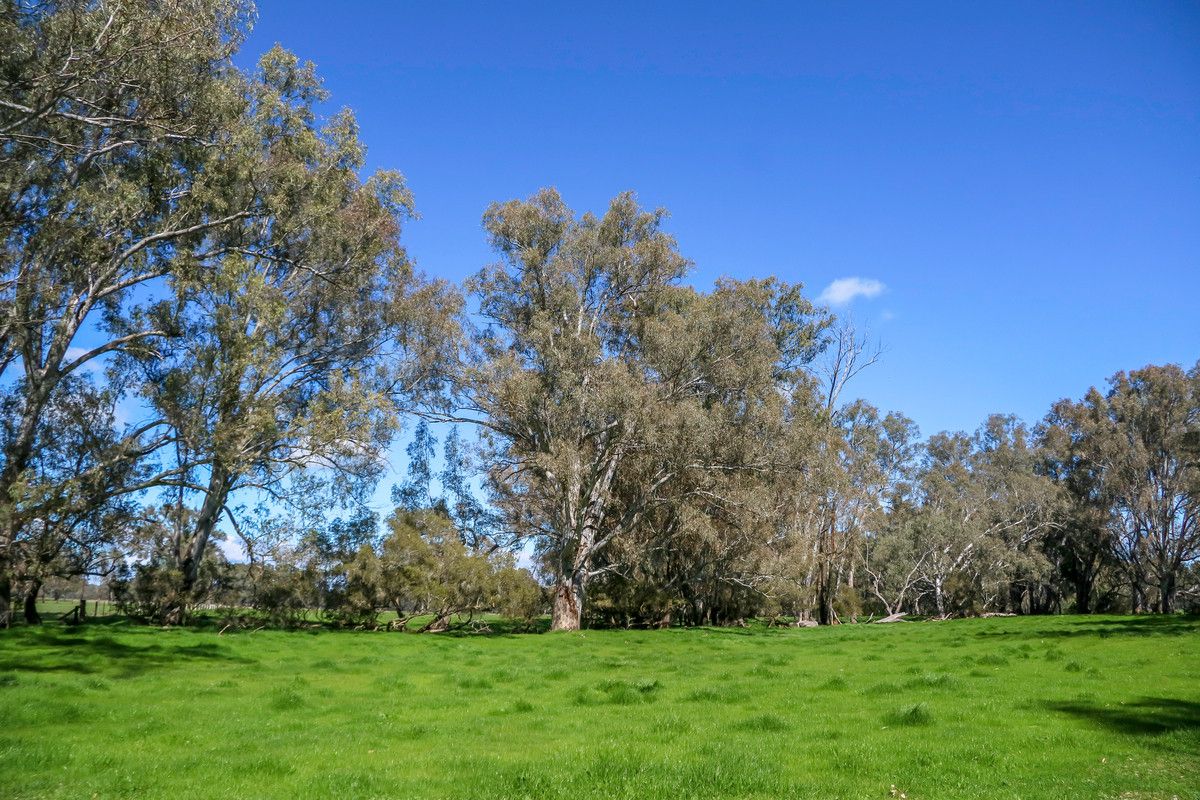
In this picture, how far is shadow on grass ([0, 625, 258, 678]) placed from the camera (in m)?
16.8

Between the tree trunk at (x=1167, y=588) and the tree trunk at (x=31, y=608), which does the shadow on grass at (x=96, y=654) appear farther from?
the tree trunk at (x=1167, y=588)

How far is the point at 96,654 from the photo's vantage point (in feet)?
62.4

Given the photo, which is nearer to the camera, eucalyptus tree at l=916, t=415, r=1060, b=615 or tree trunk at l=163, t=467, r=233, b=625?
tree trunk at l=163, t=467, r=233, b=625

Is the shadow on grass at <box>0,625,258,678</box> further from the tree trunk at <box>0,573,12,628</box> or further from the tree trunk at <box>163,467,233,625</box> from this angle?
the tree trunk at <box>163,467,233,625</box>

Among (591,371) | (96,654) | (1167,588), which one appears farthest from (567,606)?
(1167,588)

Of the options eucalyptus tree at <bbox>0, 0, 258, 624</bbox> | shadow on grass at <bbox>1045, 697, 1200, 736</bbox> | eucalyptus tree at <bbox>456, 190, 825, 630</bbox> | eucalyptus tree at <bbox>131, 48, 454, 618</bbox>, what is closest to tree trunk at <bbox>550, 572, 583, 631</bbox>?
eucalyptus tree at <bbox>456, 190, 825, 630</bbox>

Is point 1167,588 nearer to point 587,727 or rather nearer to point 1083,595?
point 1083,595

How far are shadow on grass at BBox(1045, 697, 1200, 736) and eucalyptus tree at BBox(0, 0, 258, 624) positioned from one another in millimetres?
20440

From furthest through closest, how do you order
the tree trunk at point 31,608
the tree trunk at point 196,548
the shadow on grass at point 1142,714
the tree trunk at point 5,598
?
the tree trunk at point 196,548 < the tree trunk at point 31,608 < the tree trunk at point 5,598 < the shadow on grass at point 1142,714

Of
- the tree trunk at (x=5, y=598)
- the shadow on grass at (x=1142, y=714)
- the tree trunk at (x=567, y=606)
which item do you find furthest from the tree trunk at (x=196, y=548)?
the shadow on grass at (x=1142, y=714)

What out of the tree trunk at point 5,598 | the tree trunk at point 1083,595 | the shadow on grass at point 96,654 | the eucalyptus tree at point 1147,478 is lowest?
the tree trunk at point 1083,595

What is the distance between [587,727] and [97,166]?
23.1 metres

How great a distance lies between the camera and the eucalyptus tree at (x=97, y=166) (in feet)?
52.8

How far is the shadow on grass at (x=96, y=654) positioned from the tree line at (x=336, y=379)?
331 cm
